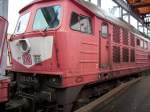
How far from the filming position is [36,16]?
23.0ft

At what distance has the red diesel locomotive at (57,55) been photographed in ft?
20.2

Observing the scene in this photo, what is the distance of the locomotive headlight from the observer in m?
6.68

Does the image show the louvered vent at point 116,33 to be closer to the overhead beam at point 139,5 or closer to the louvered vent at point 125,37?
the louvered vent at point 125,37

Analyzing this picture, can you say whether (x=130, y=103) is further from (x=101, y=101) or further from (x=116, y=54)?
(x=116, y=54)

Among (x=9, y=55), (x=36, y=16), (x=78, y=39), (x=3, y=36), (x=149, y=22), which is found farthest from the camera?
(x=149, y=22)

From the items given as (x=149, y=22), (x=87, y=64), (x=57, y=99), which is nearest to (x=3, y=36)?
(x=57, y=99)

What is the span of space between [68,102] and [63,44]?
1.24 m

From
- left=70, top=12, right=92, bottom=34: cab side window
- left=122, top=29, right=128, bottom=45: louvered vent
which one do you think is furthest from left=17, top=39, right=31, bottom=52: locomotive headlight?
left=122, top=29, right=128, bottom=45: louvered vent

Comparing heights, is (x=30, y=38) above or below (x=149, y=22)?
below

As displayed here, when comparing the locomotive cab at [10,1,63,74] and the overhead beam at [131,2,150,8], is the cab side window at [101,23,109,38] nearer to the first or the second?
the locomotive cab at [10,1,63,74]

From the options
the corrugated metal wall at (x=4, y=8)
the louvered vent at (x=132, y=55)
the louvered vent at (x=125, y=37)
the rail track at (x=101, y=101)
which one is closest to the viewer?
the rail track at (x=101, y=101)

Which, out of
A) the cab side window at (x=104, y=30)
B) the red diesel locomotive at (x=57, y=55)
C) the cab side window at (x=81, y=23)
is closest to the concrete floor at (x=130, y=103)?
the red diesel locomotive at (x=57, y=55)

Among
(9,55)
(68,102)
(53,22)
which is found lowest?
(68,102)

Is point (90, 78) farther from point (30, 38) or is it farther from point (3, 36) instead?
point (3, 36)
